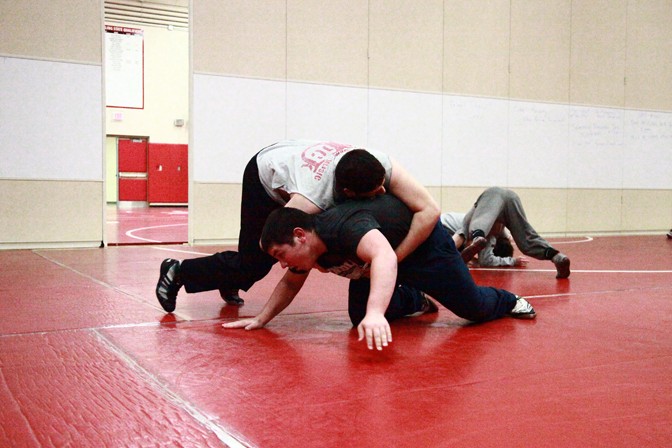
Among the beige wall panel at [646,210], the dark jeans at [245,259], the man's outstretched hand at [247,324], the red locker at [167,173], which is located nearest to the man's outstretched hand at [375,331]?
the man's outstretched hand at [247,324]

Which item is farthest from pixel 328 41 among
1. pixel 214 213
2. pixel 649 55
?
pixel 649 55

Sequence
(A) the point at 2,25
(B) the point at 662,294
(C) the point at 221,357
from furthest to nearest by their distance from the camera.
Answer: (A) the point at 2,25 < (B) the point at 662,294 < (C) the point at 221,357

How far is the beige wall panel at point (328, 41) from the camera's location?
7.59 metres

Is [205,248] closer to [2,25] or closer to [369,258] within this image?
[2,25]

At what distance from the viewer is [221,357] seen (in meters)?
2.25

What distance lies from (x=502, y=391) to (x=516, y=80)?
768 cm

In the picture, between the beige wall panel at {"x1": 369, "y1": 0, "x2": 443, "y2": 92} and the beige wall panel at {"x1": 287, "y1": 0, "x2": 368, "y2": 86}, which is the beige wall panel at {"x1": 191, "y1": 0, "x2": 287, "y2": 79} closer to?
the beige wall panel at {"x1": 287, "y1": 0, "x2": 368, "y2": 86}

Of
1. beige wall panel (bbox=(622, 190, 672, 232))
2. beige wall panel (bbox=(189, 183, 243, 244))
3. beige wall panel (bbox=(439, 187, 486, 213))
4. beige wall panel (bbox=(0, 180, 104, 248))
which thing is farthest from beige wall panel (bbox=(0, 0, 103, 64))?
beige wall panel (bbox=(622, 190, 672, 232))

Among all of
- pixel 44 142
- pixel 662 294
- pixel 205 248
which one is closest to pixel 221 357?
pixel 662 294

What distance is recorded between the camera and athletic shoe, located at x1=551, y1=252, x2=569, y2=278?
4336mm

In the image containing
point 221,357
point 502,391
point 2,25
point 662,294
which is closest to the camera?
point 502,391

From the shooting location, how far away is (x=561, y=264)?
4.36 m

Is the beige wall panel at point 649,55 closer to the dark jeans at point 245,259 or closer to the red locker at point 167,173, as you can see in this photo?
the dark jeans at point 245,259

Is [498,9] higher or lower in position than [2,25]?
higher
